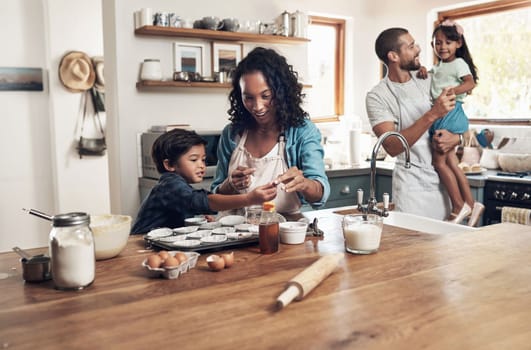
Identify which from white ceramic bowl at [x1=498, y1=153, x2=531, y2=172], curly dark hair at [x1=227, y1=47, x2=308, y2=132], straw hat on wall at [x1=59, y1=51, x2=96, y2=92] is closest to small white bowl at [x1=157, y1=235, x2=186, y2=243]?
curly dark hair at [x1=227, y1=47, x2=308, y2=132]

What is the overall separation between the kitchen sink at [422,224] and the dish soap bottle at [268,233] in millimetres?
867

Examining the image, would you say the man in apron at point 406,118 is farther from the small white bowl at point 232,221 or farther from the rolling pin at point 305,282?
the rolling pin at point 305,282

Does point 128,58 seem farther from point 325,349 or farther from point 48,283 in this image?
point 325,349

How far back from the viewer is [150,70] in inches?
158

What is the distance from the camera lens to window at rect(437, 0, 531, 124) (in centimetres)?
440

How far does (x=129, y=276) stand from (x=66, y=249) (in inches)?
7.9

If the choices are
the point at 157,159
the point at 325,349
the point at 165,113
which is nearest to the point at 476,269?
the point at 325,349

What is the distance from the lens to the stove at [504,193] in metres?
3.66

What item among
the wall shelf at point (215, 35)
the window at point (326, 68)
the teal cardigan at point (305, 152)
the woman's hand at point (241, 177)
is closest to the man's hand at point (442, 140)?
the teal cardigan at point (305, 152)

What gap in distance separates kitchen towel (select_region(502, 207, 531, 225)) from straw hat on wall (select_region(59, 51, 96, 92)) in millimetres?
3733

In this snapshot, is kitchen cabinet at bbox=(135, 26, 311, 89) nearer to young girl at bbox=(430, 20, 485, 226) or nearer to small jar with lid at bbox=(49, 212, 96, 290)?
young girl at bbox=(430, 20, 485, 226)

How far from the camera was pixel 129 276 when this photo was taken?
4.94 feet

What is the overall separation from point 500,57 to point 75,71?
12.1ft

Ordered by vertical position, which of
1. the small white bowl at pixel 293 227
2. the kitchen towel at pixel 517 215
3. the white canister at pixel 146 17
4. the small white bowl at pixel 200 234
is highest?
the white canister at pixel 146 17
